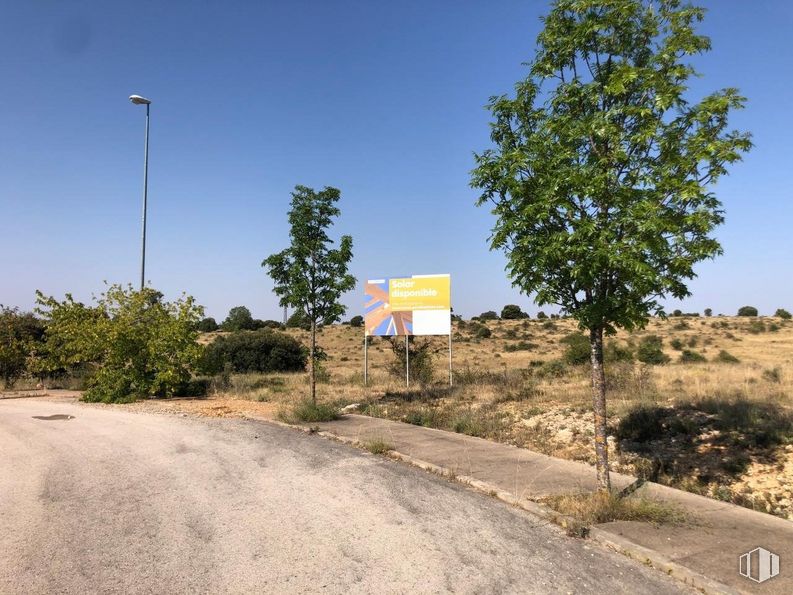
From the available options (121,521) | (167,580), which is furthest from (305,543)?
(121,521)

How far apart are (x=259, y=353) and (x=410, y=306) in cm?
1710

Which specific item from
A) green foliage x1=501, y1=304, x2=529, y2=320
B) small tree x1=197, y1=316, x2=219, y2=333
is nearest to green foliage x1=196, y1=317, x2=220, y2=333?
small tree x1=197, y1=316, x2=219, y2=333

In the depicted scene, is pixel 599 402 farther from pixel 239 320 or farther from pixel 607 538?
pixel 239 320

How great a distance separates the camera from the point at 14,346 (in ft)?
76.7

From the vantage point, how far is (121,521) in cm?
632

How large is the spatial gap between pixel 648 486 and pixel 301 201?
1107 cm

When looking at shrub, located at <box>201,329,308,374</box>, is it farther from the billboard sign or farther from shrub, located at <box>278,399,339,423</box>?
shrub, located at <box>278,399,339,423</box>

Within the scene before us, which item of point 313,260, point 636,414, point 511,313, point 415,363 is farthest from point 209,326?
point 636,414

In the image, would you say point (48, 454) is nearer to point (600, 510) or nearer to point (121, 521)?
point (121, 521)

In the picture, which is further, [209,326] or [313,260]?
[209,326]

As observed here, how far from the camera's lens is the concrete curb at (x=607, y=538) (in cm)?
500

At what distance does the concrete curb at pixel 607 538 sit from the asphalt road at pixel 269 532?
0.47 feet

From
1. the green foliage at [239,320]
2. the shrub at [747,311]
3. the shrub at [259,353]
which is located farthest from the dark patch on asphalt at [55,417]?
the shrub at [747,311]

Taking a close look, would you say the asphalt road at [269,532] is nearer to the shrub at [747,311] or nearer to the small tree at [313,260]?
the small tree at [313,260]
